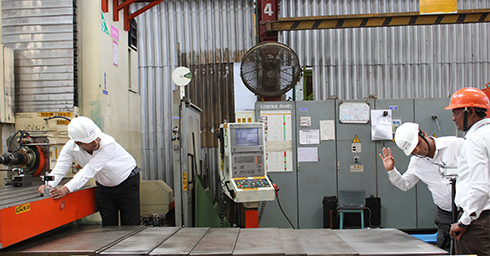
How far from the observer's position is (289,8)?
5.32m

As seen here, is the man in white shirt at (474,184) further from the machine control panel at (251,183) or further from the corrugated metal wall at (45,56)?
the corrugated metal wall at (45,56)

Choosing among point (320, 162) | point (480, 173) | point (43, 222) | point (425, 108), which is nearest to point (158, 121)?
point (320, 162)

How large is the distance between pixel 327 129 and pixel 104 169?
2.84m

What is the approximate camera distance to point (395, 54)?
5.33 metres

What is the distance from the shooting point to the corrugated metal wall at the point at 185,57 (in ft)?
17.2

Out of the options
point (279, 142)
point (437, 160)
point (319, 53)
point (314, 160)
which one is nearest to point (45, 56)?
point (279, 142)

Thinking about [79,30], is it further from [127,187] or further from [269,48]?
[269,48]

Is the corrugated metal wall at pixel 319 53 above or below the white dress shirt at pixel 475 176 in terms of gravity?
above


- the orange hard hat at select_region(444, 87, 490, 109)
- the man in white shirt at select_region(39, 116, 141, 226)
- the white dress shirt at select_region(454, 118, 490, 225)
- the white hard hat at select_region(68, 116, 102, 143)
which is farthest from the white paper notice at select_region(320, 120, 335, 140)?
the white hard hat at select_region(68, 116, 102, 143)

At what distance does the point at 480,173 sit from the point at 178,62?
4507 millimetres

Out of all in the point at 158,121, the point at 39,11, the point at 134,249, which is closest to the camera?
the point at 134,249

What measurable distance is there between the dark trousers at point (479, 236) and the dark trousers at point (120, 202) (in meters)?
2.57

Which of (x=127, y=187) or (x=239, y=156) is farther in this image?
(x=239, y=156)

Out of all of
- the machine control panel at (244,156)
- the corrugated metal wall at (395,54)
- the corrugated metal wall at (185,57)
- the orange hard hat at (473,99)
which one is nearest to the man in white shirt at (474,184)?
the orange hard hat at (473,99)
